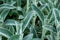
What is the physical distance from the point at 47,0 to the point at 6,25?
511 mm

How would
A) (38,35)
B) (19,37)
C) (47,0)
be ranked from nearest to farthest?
(19,37) < (38,35) < (47,0)

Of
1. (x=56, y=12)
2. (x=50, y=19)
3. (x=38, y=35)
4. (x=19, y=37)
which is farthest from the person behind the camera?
(x=38, y=35)

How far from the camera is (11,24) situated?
136 cm

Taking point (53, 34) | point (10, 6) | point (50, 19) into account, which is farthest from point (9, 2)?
point (53, 34)

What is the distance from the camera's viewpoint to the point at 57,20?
4.00 ft

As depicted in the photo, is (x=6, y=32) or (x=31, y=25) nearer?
(x=6, y=32)

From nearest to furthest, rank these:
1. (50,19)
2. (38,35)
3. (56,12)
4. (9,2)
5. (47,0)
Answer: (56,12) → (50,19) → (38,35) → (9,2) → (47,0)

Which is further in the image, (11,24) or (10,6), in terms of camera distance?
(10,6)

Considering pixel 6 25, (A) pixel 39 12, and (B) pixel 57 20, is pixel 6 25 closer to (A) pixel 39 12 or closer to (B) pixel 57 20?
(A) pixel 39 12

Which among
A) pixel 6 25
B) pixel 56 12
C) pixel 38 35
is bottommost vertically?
pixel 38 35

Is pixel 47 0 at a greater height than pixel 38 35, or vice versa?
pixel 47 0

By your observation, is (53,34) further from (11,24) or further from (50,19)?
(11,24)

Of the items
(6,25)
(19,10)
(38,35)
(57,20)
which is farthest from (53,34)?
(19,10)

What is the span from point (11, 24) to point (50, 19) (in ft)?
0.93
